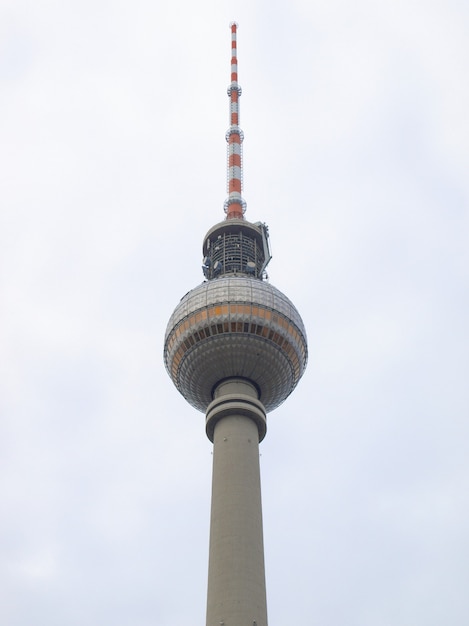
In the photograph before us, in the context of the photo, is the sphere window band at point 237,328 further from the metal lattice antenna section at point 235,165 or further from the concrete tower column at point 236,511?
the metal lattice antenna section at point 235,165

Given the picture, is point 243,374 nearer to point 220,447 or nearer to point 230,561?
point 220,447

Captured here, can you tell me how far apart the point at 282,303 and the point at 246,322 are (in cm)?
522

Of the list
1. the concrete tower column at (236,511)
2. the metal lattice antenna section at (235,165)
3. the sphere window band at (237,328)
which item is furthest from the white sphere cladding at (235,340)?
the metal lattice antenna section at (235,165)

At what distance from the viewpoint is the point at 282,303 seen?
226 ft

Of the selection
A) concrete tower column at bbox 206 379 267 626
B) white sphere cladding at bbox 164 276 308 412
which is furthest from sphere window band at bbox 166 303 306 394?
concrete tower column at bbox 206 379 267 626

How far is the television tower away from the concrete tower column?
0.08 m

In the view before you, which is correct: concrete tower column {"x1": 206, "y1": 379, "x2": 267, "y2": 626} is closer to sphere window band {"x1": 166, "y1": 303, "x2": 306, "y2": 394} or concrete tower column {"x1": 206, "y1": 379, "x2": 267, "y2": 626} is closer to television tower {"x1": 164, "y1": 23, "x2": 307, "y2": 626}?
television tower {"x1": 164, "y1": 23, "x2": 307, "y2": 626}

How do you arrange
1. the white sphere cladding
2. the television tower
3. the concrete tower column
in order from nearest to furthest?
the concrete tower column
the television tower
the white sphere cladding

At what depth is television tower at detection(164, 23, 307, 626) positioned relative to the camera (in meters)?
55.1

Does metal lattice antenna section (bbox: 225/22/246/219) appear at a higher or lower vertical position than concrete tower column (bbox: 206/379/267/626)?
higher

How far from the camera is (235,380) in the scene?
66.1 m

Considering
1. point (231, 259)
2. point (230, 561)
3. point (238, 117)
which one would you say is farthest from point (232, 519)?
point (238, 117)

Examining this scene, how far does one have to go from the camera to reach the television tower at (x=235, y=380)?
181 feet

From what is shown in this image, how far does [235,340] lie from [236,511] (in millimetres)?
15377
